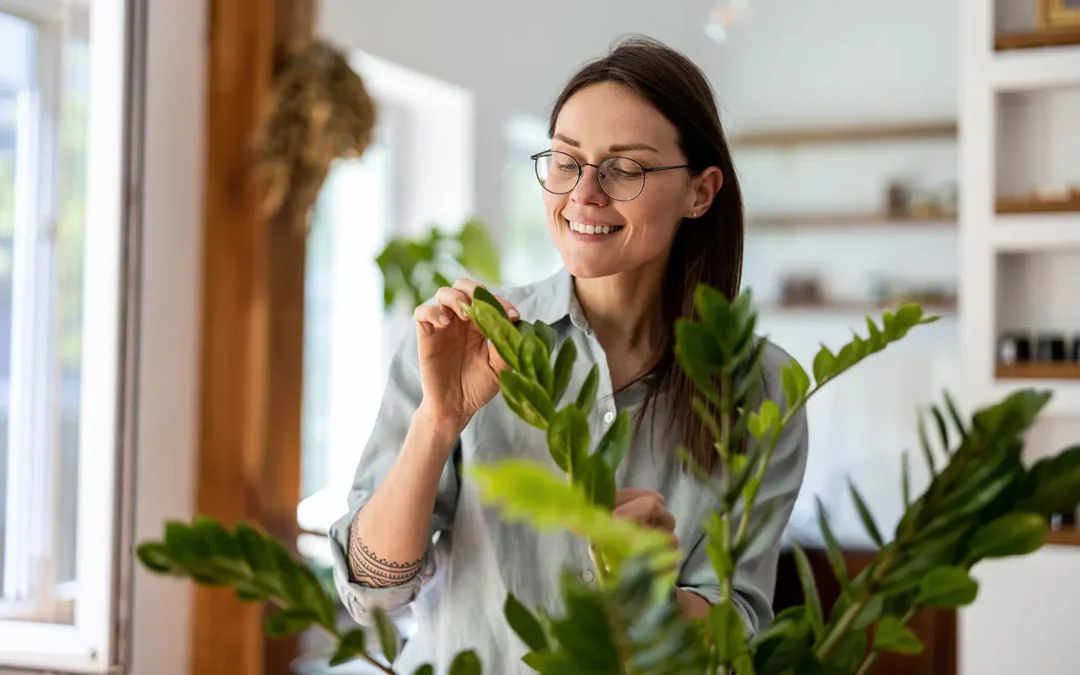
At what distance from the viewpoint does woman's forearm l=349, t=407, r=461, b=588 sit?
1.07 m

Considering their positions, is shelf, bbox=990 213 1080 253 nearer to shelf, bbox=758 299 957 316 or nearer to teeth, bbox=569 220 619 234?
teeth, bbox=569 220 619 234

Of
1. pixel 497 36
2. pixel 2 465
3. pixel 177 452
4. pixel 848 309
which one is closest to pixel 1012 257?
pixel 177 452

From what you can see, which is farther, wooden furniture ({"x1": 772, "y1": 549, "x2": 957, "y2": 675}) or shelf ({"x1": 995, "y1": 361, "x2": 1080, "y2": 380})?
wooden furniture ({"x1": 772, "y1": 549, "x2": 957, "y2": 675})

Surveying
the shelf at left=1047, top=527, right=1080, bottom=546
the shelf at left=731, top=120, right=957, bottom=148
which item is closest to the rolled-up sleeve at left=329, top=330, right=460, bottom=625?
the shelf at left=1047, top=527, right=1080, bottom=546

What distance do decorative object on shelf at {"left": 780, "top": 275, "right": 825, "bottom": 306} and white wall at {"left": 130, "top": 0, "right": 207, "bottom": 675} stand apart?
4.20 m

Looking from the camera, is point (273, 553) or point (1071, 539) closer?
point (273, 553)

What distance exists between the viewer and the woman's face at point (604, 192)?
1059mm

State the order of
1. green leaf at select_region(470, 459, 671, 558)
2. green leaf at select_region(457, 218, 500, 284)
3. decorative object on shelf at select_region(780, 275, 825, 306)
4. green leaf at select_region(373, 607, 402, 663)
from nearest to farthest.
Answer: green leaf at select_region(470, 459, 671, 558)
green leaf at select_region(373, 607, 402, 663)
green leaf at select_region(457, 218, 500, 284)
decorative object on shelf at select_region(780, 275, 825, 306)

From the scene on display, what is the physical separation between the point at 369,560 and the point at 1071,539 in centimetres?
186

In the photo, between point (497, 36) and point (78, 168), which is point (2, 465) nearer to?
point (78, 168)

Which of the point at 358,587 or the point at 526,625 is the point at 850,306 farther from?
the point at 526,625

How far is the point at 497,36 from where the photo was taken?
15.7ft

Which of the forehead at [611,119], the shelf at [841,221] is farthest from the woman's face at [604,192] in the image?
the shelf at [841,221]

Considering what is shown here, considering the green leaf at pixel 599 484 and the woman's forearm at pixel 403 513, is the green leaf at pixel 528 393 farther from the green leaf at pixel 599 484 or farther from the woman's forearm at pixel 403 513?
the woman's forearm at pixel 403 513
